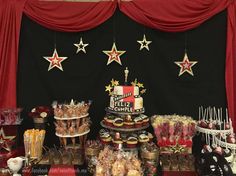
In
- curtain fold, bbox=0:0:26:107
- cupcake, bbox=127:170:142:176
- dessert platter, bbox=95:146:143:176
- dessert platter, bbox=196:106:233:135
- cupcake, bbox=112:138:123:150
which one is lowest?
cupcake, bbox=127:170:142:176

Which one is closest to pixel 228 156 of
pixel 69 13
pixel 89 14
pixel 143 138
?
pixel 143 138

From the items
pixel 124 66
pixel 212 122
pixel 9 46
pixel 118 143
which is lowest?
pixel 118 143

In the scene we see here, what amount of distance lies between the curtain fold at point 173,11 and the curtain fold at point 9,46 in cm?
103

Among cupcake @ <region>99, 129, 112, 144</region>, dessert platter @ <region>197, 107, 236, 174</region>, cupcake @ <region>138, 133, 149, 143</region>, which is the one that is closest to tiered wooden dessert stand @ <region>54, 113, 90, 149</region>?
cupcake @ <region>99, 129, 112, 144</region>

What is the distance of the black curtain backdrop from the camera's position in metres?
2.85

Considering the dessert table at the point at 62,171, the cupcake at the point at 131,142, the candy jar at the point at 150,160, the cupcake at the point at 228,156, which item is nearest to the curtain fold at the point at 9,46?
the dessert table at the point at 62,171

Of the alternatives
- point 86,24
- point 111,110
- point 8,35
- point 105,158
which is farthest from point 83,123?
point 8,35

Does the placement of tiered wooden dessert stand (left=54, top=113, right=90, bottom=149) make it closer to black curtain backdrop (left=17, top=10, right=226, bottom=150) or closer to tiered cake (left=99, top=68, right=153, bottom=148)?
tiered cake (left=99, top=68, right=153, bottom=148)

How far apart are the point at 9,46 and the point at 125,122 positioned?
1.38 m

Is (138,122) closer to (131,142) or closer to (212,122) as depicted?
(131,142)

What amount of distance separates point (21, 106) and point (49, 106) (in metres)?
0.29

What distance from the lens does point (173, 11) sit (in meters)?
2.73

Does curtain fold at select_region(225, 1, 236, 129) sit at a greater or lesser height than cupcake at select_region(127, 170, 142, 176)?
greater

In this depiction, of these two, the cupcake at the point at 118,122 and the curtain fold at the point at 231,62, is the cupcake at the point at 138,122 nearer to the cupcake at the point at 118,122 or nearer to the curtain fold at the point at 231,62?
the cupcake at the point at 118,122
